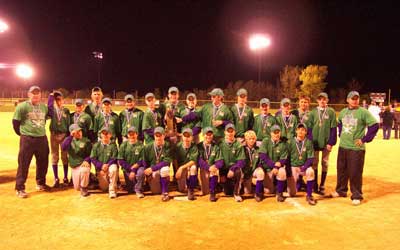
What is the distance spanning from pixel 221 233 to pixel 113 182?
9.22 ft

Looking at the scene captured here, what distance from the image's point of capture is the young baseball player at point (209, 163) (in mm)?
7166

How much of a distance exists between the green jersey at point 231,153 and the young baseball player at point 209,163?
0.37 feet

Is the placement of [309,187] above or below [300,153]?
below

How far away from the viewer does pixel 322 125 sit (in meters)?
7.62

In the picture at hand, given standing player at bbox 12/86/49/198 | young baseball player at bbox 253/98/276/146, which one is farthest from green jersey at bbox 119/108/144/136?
young baseball player at bbox 253/98/276/146

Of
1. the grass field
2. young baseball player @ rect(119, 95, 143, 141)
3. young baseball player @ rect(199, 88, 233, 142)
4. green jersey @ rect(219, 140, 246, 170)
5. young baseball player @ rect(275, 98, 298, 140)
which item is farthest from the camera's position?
young baseball player @ rect(119, 95, 143, 141)

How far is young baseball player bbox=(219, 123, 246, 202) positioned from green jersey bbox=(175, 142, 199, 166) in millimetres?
522

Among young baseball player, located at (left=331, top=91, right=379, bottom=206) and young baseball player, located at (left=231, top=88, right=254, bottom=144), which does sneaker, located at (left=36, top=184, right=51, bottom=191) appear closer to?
young baseball player, located at (left=231, top=88, right=254, bottom=144)

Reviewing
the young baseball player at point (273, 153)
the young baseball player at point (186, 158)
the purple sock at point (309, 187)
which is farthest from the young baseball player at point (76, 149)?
the purple sock at point (309, 187)

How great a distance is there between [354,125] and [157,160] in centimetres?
384

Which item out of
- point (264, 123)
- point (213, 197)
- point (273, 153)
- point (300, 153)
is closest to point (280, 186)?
point (273, 153)

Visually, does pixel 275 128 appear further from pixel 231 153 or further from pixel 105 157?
pixel 105 157

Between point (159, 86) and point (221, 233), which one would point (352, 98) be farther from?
point (159, 86)

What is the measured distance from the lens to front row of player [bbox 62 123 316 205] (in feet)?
23.9
